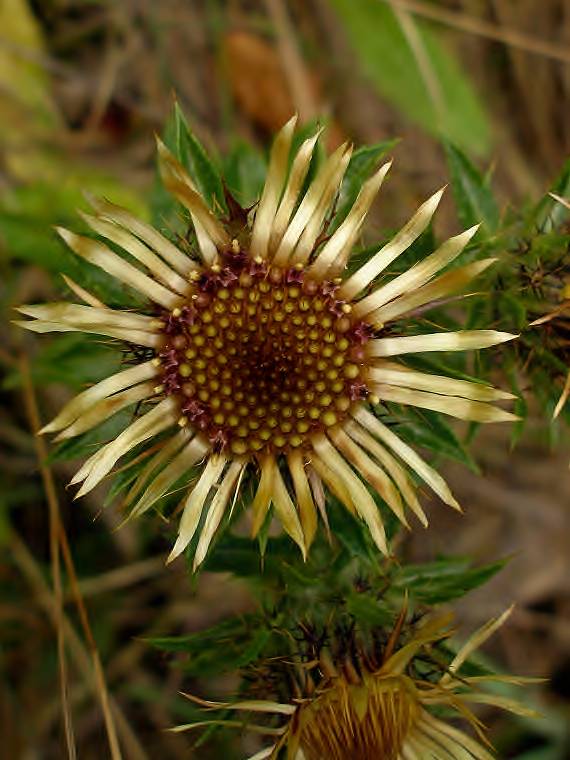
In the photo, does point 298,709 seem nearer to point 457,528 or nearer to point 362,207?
point 362,207

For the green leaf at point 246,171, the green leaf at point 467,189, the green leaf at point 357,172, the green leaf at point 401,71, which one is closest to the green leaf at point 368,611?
the green leaf at point 357,172

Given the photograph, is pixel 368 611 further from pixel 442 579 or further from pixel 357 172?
pixel 357 172

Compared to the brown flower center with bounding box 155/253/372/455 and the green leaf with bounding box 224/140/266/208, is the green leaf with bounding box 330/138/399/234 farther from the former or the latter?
the green leaf with bounding box 224/140/266/208

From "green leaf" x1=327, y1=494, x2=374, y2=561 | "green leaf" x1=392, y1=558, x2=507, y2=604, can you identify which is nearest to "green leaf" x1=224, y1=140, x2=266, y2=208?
"green leaf" x1=327, y1=494, x2=374, y2=561

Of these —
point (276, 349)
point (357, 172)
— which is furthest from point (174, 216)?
point (276, 349)

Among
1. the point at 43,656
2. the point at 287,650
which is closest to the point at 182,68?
the point at 43,656

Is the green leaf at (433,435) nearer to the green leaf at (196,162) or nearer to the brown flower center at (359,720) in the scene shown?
the brown flower center at (359,720)
